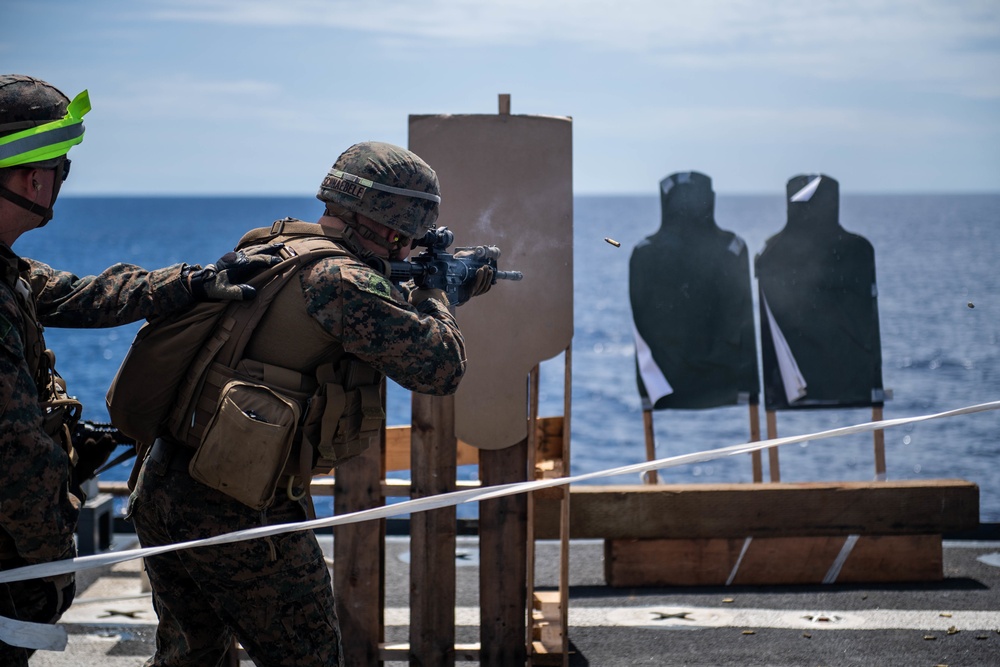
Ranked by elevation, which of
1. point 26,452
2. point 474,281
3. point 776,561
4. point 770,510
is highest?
point 474,281

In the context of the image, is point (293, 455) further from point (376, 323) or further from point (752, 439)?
point (752, 439)

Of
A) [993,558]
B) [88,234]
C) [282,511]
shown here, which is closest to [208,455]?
[282,511]

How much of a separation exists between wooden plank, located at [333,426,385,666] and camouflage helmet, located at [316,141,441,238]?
124 centimetres

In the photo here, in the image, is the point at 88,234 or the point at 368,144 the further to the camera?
the point at 88,234

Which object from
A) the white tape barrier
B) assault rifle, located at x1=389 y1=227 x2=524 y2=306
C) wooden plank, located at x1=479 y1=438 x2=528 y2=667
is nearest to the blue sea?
assault rifle, located at x1=389 y1=227 x2=524 y2=306

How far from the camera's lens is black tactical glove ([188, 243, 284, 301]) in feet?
9.69

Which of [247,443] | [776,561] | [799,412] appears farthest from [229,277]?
[799,412]

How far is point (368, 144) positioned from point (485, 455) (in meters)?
1.44

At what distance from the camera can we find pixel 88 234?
81.8 m

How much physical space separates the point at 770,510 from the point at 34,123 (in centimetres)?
413

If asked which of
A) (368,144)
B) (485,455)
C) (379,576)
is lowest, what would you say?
(379,576)

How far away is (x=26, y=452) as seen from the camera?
2.53 metres

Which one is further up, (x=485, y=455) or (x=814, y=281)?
(x=814, y=281)

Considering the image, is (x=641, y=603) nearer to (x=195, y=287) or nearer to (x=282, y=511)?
(x=282, y=511)
